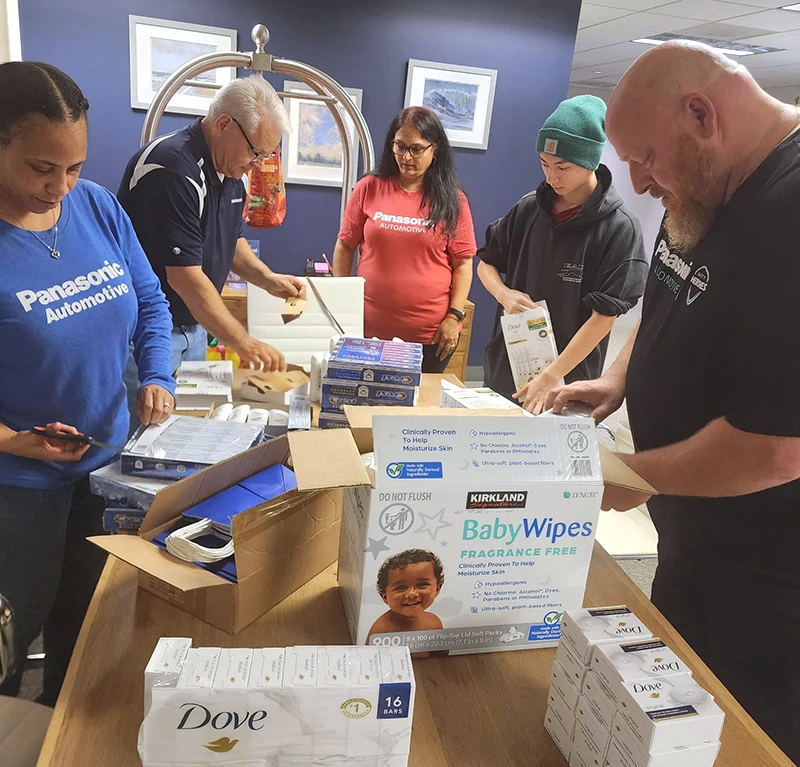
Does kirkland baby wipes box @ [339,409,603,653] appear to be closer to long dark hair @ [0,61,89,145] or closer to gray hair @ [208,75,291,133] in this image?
long dark hair @ [0,61,89,145]

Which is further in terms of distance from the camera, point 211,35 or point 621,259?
→ point 211,35

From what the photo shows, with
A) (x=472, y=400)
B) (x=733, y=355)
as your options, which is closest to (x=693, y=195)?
(x=733, y=355)

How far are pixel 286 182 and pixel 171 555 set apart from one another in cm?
421

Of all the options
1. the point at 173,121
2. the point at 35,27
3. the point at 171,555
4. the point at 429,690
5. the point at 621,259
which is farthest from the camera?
the point at 173,121

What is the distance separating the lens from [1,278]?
1.23 metres

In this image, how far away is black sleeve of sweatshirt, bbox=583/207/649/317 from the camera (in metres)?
2.28

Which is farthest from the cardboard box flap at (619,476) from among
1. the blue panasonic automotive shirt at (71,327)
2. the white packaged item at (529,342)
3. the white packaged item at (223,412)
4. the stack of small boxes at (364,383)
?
the white packaged item at (529,342)

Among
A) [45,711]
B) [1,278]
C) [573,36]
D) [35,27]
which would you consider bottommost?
[45,711]

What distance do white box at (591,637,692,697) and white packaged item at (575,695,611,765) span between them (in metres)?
0.05

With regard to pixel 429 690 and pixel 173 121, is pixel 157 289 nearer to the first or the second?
pixel 429 690

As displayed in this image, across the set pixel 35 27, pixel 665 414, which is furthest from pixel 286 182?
pixel 665 414

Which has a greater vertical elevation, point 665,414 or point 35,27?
point 35,27

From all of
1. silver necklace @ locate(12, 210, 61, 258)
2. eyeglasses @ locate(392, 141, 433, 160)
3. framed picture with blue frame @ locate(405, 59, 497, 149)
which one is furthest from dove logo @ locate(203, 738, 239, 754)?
framed picture with blue frame @ locate(405, 59, 497, 149)

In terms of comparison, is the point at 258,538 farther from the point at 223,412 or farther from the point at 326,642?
the point at 223,412
